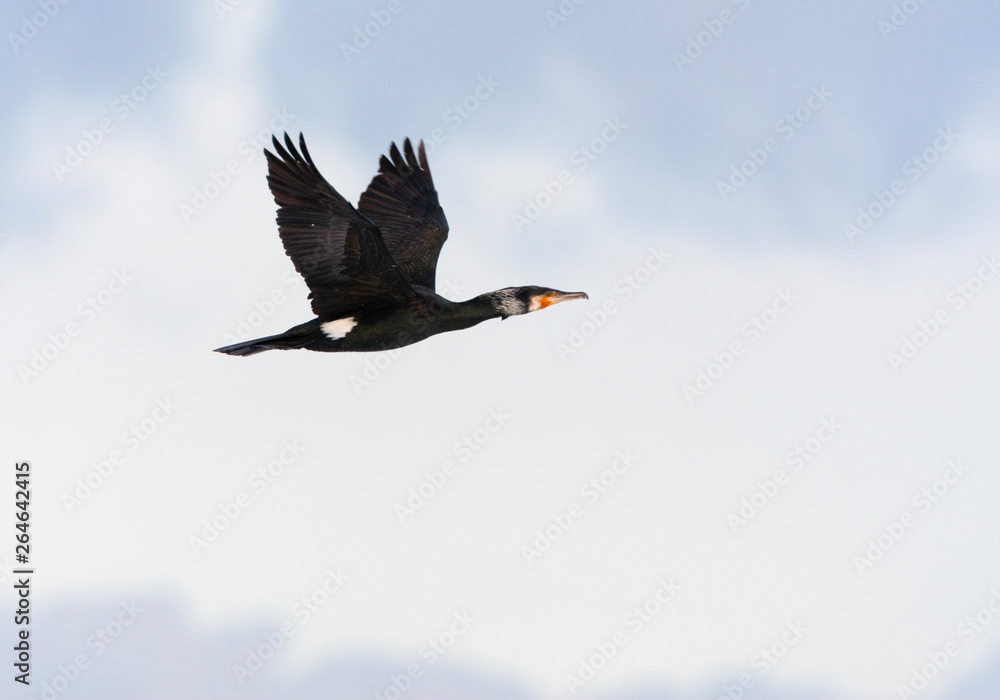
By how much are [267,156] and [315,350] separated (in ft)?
7.10

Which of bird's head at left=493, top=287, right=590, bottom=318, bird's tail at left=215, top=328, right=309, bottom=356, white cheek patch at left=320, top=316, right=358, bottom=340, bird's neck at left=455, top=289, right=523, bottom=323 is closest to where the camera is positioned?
bird's tail at left=215, top=328, right=309, bottom=356

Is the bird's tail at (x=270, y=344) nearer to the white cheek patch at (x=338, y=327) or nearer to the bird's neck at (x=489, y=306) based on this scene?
the white cheek patch at (x=338, y=327)

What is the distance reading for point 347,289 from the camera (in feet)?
35.7

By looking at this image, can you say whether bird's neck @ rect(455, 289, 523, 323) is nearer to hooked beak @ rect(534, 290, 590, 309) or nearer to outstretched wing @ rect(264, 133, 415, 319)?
hooked beak @ rect(534, 290, 590, 309)

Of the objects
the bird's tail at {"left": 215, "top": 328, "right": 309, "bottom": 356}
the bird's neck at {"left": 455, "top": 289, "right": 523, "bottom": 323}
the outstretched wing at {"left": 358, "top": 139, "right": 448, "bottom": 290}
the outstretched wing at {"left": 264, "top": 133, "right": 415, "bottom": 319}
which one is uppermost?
the outstretched wing at {"left": 358, "top": 139, "right": 448, "bottom": 290}

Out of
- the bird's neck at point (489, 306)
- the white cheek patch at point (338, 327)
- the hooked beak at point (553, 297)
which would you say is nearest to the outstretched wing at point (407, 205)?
the bird's neck at point (489, 306)

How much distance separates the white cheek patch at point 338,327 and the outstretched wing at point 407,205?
2.40 metres

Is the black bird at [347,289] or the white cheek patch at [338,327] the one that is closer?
the black bird at [347,289]

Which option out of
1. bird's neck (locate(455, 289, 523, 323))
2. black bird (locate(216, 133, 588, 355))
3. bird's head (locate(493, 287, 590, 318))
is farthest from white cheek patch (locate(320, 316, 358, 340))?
bird's head (locate(493, 287, 590, 318))

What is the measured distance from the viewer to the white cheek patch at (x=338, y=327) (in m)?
11.1

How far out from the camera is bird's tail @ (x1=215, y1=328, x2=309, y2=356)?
1078cm

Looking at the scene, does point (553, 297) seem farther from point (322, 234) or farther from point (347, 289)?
point (322, 234)

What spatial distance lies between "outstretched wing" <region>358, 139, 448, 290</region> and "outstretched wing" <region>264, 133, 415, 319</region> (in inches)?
99.7

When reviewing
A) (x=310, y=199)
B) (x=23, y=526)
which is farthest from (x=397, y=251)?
(x=23, y=526)
